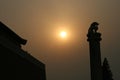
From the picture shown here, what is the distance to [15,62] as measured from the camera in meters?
25.2

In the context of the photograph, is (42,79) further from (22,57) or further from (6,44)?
(6,44)

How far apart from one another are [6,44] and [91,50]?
37.2 ft

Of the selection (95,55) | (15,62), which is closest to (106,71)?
(95,55)

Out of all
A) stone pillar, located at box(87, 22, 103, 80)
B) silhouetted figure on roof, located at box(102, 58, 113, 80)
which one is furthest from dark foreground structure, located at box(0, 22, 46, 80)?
silhouetted figure on roof, located at box(102, 58, 113, 80)

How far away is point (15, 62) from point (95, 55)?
31.1ft

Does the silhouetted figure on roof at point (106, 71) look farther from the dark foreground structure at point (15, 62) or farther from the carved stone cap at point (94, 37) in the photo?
the dark foreground structure at point (15, 62)

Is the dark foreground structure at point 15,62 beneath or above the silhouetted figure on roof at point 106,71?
beneath

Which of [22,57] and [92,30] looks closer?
[22,57]

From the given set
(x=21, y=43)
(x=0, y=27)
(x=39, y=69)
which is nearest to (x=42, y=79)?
(x=39, y=69)

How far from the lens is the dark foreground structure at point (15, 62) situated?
22223mm

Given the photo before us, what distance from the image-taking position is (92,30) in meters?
32.7

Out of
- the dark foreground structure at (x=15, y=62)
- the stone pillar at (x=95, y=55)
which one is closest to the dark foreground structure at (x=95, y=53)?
the stone pillar at (x=95, y=55)

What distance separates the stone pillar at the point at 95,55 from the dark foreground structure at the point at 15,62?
589 cm

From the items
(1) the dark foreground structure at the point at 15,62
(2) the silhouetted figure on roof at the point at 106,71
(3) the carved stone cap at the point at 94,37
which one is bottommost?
(1) the dark foreground structure at the point at 15,62
